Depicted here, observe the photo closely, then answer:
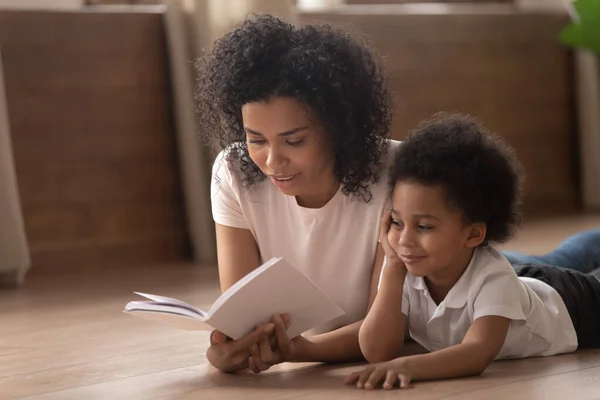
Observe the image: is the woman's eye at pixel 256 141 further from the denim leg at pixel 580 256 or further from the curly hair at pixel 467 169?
the denim leg at pixel 580 256

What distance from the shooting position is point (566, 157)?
5.46m

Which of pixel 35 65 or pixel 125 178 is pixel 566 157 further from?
pixel 35 65

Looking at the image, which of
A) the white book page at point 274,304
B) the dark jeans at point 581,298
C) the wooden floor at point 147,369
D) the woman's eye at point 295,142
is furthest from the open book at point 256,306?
the dark jeans at point 581,298

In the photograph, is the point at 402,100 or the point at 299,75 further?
the point at 402,100

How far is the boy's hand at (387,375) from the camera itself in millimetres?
1823

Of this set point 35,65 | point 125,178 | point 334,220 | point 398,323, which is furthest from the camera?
point 125,178

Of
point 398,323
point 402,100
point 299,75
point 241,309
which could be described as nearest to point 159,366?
point 241,309

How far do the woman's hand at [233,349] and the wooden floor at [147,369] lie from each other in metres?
0.02

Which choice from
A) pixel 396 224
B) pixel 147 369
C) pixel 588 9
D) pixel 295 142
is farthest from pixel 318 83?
pixel 588 9

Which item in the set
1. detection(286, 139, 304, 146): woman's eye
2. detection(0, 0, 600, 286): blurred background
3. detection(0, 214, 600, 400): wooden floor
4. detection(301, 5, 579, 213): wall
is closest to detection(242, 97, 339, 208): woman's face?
detection(286, 139, 304, 146): woman's eye

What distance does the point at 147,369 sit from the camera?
2113mm

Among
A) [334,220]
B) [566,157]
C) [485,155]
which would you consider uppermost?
[485,155]

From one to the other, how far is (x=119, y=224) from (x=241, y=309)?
2.19 metres

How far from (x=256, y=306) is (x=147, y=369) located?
36cm
